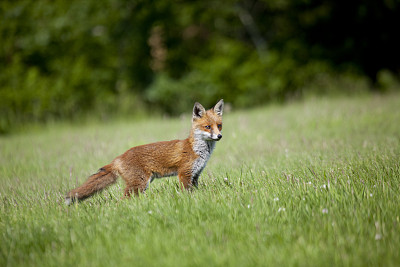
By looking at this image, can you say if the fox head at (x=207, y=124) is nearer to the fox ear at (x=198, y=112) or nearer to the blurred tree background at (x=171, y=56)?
the fox ear at (x=198, y=112)

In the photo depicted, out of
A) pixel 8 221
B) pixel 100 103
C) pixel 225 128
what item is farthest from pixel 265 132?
A: pixel 100 103

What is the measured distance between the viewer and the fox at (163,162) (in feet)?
16.0

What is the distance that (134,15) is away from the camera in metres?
17.2

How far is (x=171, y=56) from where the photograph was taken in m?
18.7

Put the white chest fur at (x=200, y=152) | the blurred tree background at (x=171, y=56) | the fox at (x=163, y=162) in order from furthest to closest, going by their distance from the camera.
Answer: the blurred tree background at (x=171, y=56) < the white chest fur at (x=200, y=152) < the fox at (x=163, y=162)

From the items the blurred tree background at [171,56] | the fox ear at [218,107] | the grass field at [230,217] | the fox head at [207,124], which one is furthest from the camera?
the blurred tree background at [171,56]

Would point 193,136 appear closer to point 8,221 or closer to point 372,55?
point 8,221

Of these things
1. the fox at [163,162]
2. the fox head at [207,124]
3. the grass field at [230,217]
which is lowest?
the grass field at [230,217]

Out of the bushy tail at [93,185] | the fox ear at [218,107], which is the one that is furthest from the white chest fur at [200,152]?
the bushy tail at [93,185]

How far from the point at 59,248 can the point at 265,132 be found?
23.8ft

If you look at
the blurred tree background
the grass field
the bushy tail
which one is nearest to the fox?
the bushy tail

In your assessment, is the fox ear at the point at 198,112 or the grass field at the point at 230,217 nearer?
the grass field at the point at 230,217

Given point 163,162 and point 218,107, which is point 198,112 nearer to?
point 218,107

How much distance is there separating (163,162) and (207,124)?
2.94 feet
